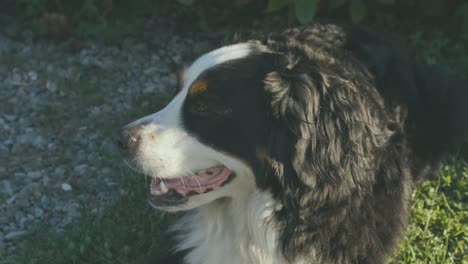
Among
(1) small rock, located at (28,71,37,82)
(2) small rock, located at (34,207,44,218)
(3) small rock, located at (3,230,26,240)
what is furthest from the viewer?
(1) small rock, located at (28,71,37,82)

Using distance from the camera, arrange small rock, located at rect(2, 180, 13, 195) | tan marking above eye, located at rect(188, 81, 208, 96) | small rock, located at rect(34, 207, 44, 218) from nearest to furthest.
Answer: tan marking above eye, located at rect(188, 81, 208, 96)
small rock, located at rect(34, 207, 44, 218)
small rock, located at rect(2, 180, 13, 195)

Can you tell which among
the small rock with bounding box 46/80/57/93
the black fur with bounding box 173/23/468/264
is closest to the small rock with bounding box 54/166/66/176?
the small rock with bounding box 46/80/57/93

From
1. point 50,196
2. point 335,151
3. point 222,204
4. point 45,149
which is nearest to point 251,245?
point 222,204

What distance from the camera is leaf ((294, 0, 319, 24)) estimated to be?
4508 mm

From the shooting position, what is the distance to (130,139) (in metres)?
2.93

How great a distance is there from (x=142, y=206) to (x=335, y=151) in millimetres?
Answer: 1624

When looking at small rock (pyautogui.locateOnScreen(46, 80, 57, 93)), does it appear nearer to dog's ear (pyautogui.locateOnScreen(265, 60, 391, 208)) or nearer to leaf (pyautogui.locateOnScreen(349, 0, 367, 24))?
leaf (pyautogui.locateOnScreen(349, 0, 367, 24))

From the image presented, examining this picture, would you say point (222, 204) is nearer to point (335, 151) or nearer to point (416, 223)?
point (335, 151)

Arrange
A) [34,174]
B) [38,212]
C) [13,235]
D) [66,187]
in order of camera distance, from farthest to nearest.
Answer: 1. [34,174]
2. [66,187]
3. [38,212]
4. [13,235]

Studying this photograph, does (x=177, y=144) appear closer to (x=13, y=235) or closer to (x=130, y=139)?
(x=130, y=139)

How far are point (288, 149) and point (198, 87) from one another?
1.39 feet

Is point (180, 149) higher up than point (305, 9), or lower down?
lower down

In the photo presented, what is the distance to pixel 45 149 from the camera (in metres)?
4.64

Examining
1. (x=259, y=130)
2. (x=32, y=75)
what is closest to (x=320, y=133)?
(x=259, y=130)
